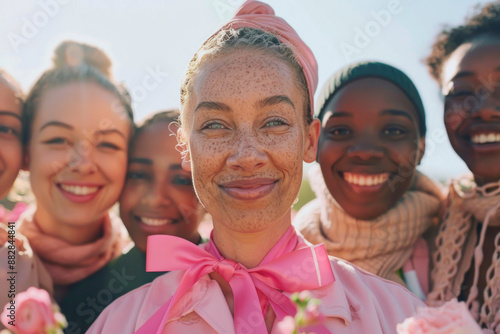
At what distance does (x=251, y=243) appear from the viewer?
1986mm

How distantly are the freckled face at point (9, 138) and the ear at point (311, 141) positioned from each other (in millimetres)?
1598

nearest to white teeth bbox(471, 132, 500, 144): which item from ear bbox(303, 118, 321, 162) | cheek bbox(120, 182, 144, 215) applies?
ear bbox(303, 118, 321, 162)

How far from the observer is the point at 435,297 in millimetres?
2672

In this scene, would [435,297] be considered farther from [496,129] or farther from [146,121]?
[146,121]

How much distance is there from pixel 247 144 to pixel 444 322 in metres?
0.91

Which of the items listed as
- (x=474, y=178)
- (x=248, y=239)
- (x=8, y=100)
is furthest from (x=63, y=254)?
(x=474, y=178)

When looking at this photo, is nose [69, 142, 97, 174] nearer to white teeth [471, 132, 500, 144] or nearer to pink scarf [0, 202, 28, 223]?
pink scarf [0, 202, 28, 223]

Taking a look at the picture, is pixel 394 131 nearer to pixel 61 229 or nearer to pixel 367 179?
pixel 367 179

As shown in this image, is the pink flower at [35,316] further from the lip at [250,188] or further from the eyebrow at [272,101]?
the eyebrow at [272,101]

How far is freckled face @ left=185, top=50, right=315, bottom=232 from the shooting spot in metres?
1.87

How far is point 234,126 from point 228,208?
0.30 meters

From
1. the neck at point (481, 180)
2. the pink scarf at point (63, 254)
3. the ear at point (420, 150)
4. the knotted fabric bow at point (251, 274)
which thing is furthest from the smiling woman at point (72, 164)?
the neck at point (481, 180)

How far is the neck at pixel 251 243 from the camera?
198 cm

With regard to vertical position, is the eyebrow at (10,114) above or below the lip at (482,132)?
above
